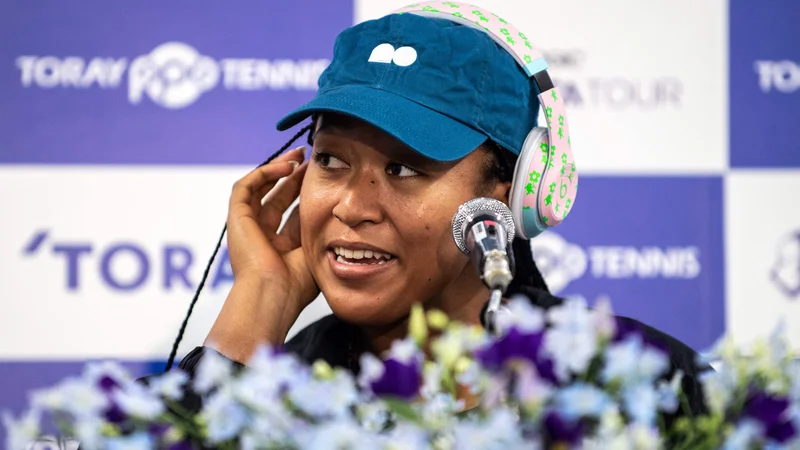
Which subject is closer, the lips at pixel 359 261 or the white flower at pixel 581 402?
the white flower at pixel 581 402

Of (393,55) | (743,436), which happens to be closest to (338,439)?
(743,436)

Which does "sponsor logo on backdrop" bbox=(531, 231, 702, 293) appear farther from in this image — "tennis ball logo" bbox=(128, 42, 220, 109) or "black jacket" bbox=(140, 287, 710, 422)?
"tennis ball logo" bbox=(128, 42, 220, 109)

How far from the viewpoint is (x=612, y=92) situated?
2.06 meters

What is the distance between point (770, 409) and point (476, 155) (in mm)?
911

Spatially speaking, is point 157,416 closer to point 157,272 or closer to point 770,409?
point 770,409

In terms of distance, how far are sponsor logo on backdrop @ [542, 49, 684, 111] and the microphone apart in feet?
3.34

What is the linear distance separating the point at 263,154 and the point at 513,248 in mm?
626

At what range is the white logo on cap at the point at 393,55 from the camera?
145cm

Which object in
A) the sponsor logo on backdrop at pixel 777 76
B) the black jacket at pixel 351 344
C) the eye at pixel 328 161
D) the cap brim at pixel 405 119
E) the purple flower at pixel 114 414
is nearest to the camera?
the purple flower at pixel 114 414

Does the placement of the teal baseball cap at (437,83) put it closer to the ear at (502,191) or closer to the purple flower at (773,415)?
the ear at (502,191)

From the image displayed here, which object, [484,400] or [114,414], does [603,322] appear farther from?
[114,414]

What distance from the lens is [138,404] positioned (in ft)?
1.96

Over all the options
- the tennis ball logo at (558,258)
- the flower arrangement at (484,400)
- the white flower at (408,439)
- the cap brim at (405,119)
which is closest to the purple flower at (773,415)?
the flower arrangement at (484,400)

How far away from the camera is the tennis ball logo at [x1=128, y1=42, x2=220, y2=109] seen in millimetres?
2025
